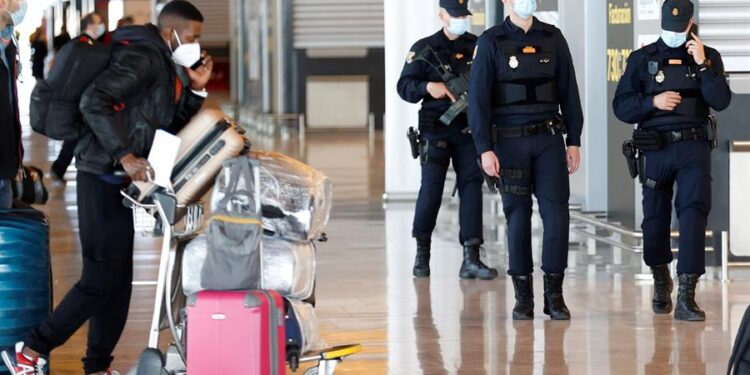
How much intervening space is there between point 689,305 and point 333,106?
695 inches

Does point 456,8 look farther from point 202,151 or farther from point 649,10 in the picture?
point 202,151

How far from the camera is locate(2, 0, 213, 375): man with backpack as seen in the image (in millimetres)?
5398

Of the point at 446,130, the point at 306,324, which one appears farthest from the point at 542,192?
the point at 306,324

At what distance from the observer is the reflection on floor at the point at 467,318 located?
6.34 metres

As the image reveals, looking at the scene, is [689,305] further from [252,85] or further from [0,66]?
[252,85]

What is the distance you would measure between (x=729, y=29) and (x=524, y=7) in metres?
2.01

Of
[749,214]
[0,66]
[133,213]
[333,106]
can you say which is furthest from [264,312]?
[333,106]

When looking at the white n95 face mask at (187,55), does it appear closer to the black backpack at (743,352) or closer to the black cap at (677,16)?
the black backpack at (743,352)

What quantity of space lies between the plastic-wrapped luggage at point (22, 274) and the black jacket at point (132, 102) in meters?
0.48

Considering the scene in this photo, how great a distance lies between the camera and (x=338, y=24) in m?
23.5

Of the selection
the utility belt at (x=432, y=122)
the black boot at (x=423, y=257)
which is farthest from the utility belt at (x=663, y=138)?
the black boot at (x=423, y=257)

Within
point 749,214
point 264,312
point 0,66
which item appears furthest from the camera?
point 749,214

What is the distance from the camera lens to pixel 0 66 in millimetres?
5961

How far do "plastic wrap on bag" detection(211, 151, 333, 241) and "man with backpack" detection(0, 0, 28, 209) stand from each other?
1.18 metres
